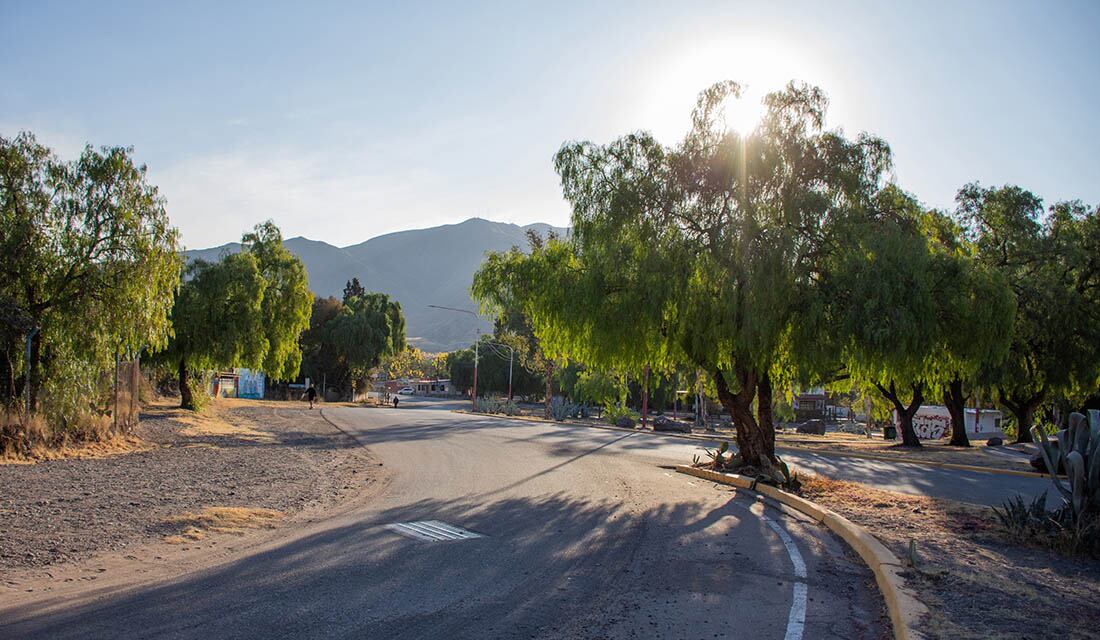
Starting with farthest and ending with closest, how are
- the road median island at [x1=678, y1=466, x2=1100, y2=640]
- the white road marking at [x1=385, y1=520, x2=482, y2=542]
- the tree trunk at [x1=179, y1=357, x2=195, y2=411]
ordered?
the tree trunk at [x1=179, y1=357, x2=195, y2=411] → the white road marking at [x1=385, y1=520, x2=482, y2=542] → the road median island at [x1=678, y1=466, x2=1100, y2=640]

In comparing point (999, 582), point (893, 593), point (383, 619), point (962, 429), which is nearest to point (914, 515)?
point (999, 582)

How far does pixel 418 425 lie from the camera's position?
35781 mm

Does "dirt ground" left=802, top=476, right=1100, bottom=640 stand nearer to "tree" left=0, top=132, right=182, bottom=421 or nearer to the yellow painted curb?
the yellow painted curb

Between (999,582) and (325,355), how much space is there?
74572mm

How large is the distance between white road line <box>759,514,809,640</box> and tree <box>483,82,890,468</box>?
5.44 meters

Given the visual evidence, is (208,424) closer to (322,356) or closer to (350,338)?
(350,338)

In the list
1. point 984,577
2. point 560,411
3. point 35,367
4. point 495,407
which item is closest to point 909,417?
point 560,411

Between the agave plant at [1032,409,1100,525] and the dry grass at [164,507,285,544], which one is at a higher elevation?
the agave plant at [1032,409,1100,525]

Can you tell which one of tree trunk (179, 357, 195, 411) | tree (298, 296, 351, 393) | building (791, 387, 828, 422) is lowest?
building (791, 387, 828, 422)

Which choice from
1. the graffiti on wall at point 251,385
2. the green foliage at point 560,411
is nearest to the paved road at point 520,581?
the green foliage at point 560,411

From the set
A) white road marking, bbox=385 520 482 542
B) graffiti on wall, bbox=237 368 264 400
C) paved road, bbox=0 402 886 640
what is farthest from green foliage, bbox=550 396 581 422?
white road marking, bbox=385 520 482 542

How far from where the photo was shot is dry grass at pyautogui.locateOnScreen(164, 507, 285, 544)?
921cm

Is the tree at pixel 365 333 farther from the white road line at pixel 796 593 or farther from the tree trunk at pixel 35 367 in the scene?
the white road line at pixel 796 593

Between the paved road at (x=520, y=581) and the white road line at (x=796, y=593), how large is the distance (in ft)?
0.06
